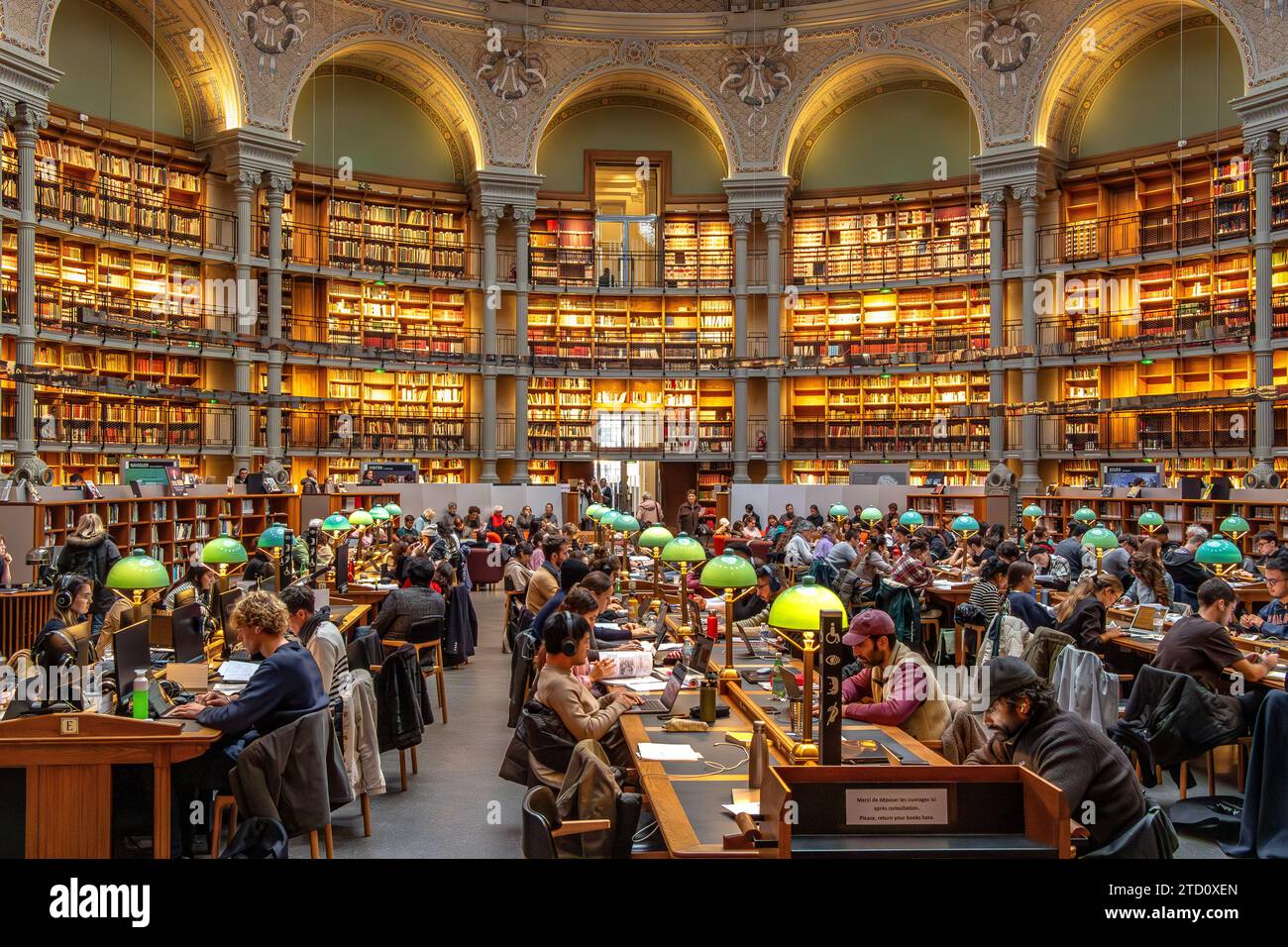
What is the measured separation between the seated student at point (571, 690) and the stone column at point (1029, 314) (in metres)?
17.1

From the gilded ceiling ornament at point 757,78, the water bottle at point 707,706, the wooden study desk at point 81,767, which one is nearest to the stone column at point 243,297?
the gilded ceiling ornament at point 757,78

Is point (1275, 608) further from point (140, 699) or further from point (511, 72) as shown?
point (511, 72)

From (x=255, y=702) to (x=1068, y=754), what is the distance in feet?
9.91

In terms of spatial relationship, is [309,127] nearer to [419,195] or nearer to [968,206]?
[419,195]

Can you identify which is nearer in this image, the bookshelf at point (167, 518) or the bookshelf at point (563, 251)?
the bookshelf at point (167, 518)

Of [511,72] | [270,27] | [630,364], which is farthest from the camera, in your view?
[630,364]

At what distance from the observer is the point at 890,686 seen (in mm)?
4805

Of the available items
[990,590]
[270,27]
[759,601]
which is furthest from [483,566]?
[270,27]

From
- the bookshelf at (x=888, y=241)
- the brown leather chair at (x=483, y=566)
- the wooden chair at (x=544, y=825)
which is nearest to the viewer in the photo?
the wooden chair at (x=544, y=825)

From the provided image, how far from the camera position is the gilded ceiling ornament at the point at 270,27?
19375 mm

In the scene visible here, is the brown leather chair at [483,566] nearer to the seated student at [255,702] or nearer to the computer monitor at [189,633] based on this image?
the computer monitor at [189,633]

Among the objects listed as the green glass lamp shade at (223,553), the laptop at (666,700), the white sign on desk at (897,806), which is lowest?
the laptop at (666,700)

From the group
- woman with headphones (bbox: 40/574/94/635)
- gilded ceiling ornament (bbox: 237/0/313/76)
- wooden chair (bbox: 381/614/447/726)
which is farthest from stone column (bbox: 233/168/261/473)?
woman with headphones (bbox: 40/574/94/635)

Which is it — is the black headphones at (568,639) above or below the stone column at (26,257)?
below
